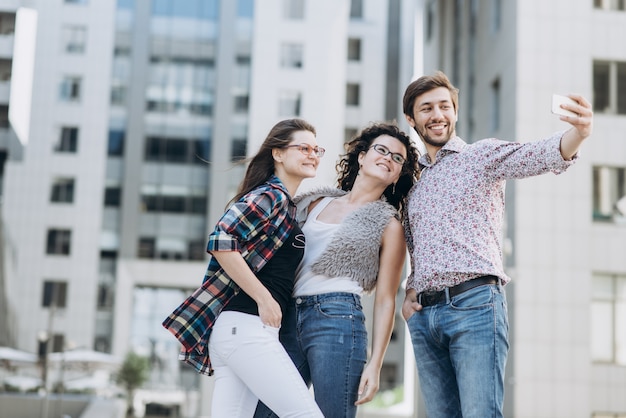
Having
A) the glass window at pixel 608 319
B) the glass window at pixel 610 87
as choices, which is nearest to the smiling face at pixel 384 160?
the glass window at pixel 608 319

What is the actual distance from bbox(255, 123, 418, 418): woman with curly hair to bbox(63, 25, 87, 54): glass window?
138 feet

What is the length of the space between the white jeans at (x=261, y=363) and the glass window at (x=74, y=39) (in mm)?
42576

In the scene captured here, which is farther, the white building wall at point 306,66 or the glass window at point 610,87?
the white building wall at point 306,66

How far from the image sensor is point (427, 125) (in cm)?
422

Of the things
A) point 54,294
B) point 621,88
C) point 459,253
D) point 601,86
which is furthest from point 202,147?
point 459,253

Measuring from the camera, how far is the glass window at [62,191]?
43406 mm

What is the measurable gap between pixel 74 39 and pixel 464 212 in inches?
1691

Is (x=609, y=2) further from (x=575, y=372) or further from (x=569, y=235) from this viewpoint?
(x=575, y=372)

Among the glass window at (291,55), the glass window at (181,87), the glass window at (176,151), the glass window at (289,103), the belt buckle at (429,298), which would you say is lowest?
the belt buckle at (429,298)

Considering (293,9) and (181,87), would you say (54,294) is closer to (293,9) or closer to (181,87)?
(181,87)

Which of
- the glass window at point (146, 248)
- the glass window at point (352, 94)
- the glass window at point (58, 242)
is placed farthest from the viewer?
the glass window at point (352, 94)

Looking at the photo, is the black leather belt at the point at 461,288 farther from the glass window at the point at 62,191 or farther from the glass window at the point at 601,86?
the glass window at the point at 62,191

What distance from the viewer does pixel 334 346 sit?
4004mm

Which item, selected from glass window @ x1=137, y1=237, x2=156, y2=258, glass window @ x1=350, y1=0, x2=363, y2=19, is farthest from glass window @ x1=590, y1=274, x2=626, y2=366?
glass window @ x1=350, y1=0, x2=363, y2=19
